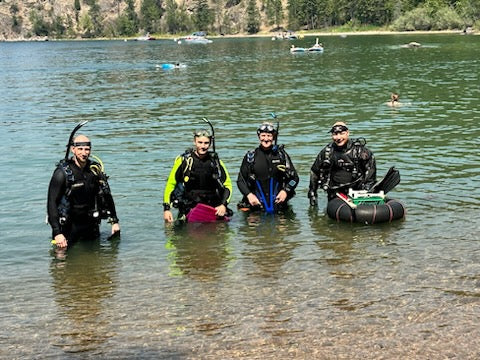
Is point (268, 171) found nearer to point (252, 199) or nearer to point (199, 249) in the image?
point (252, 199)

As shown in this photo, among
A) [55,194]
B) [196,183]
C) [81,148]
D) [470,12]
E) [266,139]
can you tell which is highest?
[470,12]

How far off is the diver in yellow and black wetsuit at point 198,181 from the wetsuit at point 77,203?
4.73 ft

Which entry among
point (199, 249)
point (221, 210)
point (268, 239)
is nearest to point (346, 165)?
point (268, 239)

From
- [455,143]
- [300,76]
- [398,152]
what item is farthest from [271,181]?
[300,76]

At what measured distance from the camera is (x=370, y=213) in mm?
11977

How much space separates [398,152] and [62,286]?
13.1 metres

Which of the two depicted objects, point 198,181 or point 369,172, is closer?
point 198,181

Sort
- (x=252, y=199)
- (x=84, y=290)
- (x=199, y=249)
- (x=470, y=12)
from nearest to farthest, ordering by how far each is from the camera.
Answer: (x=84, y=290), (x=199, y=249), (x=252, y=199), (x=470, y=12)

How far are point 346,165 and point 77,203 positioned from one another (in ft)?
16.9

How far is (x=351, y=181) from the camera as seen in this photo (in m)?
12.7

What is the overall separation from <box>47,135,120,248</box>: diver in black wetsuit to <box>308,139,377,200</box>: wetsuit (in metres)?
4.27

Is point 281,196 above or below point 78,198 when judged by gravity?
below

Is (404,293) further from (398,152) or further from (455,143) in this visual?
(455,143)

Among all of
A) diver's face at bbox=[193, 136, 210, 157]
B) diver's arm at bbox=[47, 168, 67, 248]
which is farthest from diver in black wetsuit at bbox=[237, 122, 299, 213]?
diver's arm at bbox=[47, 168, 67, 248]
